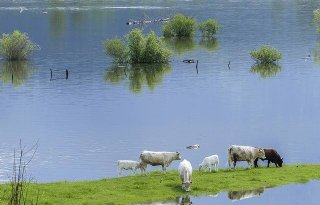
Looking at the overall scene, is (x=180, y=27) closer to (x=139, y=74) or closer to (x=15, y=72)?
(x=139, y=74)

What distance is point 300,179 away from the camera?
140 ft

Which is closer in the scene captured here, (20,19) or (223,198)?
(223,198)

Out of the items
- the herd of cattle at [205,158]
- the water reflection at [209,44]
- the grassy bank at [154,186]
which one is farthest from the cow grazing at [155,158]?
the water reflection at [209,44]

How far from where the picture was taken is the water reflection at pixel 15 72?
347 ft

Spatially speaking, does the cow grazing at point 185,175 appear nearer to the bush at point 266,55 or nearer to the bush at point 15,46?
the bush at point 266,55

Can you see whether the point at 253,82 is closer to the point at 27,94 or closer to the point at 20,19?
the point at 27,94

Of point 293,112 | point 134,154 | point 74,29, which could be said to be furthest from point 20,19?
point 134,154

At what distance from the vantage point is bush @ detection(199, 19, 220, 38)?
495ft

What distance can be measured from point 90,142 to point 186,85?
34318mm

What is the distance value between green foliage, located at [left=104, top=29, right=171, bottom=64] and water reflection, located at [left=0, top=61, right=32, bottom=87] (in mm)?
13182

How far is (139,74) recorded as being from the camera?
109 m

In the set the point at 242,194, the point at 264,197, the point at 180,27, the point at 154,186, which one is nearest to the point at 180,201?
the point at 154,186

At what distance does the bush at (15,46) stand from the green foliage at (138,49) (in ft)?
46.4

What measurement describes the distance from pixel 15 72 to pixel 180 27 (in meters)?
46.6
